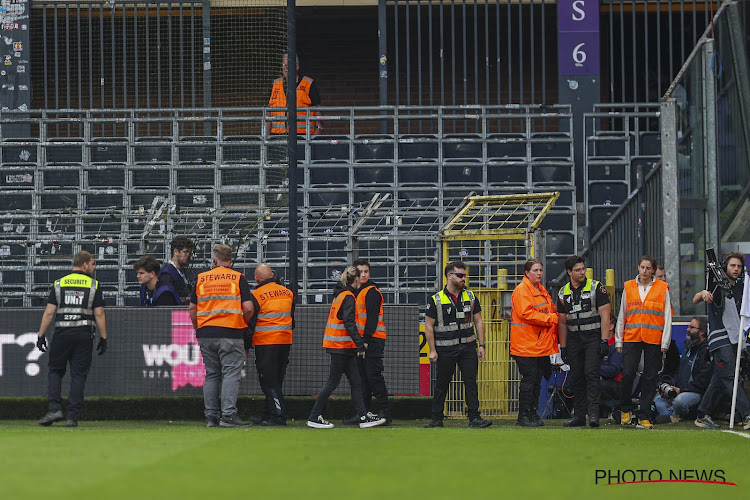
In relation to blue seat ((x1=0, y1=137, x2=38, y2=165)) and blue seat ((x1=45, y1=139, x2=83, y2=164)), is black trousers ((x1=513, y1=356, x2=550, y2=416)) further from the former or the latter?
blue seat ((x1=0, y1=137, x2=38, y2=165))

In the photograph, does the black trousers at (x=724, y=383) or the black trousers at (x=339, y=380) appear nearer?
the black trousers at (x=724, y=383)

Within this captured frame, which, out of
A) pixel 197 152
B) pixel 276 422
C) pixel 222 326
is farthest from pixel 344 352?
pixel 197 152

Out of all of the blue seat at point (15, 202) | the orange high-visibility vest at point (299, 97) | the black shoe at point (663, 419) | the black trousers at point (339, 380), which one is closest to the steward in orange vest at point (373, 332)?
the black trousers at point (339, 380)

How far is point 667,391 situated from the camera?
44.4 ft

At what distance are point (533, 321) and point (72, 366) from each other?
4.86m

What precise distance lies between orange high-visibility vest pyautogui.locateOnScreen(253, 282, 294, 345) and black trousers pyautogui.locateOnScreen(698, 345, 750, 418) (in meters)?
4.53

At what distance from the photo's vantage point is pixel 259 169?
779 inches

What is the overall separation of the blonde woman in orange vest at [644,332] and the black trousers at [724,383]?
550 mm

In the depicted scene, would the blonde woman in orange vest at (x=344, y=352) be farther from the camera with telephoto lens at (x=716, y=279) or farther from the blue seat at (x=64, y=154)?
the blue seat at (x=64, y=154)

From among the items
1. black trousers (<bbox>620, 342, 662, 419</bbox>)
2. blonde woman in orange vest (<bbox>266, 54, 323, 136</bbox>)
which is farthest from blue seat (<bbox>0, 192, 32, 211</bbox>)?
black trousers (<bbox>620, 342, 662, 419</bbox>)

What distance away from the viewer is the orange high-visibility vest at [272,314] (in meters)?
12.8

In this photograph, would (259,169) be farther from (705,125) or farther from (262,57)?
(705,125)

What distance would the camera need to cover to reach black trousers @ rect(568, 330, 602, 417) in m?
12.5

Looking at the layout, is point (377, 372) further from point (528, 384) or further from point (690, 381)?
point (690, 381)
